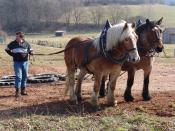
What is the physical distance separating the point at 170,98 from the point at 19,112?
4051 mm

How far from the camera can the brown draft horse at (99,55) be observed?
947cm

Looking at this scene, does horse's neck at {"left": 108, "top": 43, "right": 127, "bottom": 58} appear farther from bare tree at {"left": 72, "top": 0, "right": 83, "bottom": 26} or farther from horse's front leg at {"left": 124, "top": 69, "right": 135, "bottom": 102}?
bare tree at {"left": 72, "top": 0, "right": 83, "bottom": 26}

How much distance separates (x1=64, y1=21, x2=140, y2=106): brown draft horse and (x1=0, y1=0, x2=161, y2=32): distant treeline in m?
92.7

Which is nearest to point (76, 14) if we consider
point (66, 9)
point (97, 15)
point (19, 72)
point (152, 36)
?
point (97, 15)

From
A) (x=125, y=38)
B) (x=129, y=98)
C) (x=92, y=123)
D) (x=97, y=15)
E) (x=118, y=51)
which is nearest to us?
(x=92, y=123)

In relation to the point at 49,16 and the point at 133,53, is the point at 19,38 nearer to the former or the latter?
the point at 133,53

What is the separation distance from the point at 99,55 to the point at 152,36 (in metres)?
1.58

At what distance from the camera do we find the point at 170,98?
12.0 m

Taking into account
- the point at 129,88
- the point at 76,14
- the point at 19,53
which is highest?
the point at 19,53

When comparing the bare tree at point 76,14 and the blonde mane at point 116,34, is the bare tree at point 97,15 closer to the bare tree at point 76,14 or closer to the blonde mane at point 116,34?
the bare tree at point 76,14

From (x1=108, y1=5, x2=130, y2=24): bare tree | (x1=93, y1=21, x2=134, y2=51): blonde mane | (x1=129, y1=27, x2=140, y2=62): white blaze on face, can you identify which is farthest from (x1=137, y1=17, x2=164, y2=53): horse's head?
(x1=108, y1=5, x2=130, y2=24): bare tree

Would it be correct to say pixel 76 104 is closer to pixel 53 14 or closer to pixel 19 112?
pixel 19 112

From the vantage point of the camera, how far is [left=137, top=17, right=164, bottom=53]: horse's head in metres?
10.8

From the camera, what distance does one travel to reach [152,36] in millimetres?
10828
